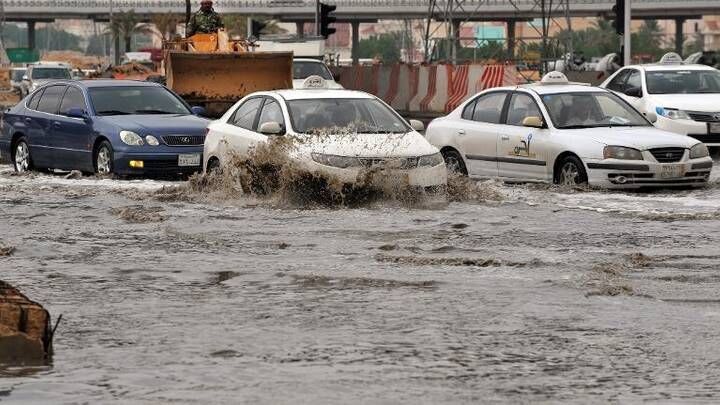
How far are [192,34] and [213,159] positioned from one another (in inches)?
597

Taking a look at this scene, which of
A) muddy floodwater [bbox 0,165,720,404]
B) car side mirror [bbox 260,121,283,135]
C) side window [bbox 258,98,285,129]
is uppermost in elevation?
side window [bbox 258,98,285,129]

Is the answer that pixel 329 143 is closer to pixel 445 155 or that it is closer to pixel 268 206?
pixel 268 206

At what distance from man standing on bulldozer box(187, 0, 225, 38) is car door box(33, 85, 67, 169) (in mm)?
10266

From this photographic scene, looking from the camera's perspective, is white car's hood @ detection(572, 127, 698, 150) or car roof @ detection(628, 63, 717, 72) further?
car roof @ detection(628, 63, 717, 72)

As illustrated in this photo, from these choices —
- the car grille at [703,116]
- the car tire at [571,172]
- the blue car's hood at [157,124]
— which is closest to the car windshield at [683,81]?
the car grille at [703,116]

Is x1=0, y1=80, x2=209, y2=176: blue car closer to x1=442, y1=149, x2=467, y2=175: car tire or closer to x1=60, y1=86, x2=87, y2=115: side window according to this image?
x1=60, y1=86, x2=87, y2=115: side window

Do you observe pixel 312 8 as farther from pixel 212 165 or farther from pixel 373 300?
pixel 373 300

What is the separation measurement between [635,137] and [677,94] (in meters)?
6.78

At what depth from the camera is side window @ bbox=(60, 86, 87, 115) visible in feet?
71.5

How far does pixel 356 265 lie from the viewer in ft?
40.3

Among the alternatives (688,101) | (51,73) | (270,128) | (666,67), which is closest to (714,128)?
(688,101)

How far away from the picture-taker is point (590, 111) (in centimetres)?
1936

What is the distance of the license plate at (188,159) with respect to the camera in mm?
20625

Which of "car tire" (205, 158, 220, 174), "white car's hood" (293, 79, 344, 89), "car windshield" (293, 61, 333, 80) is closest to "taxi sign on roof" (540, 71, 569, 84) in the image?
"white car's hood" (293, 79, 344, 89)
